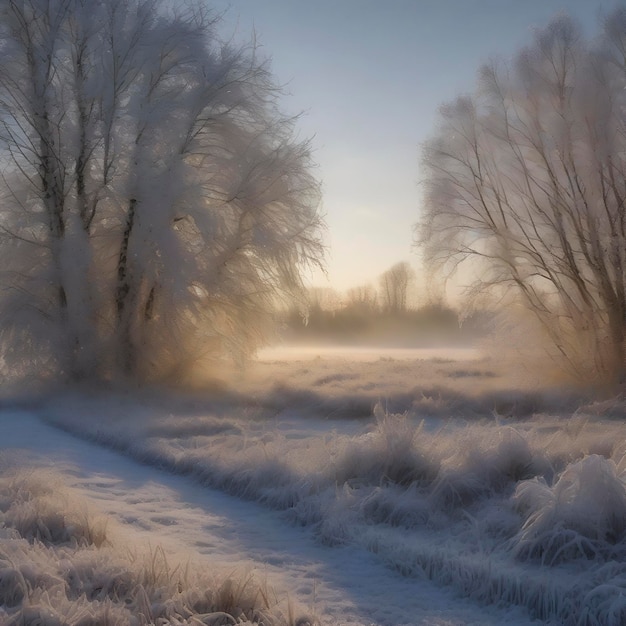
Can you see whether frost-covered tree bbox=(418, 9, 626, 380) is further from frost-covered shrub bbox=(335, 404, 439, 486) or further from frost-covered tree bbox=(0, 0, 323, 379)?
frost-covered shrub bbox=(335, 404, 439, 486)

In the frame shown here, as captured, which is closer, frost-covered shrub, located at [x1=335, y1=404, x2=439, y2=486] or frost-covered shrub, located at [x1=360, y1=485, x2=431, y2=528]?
frost-covered shrub, located at [x1=360, y1=485, x2=431, y2=528]

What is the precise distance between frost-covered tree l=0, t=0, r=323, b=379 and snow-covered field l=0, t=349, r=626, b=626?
20.2ft

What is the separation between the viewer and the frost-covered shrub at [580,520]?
12.8 feet

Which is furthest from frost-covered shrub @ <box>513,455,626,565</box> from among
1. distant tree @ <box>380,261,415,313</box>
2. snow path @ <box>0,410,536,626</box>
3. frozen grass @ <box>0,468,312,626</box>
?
distant tree @ <box>380,261,415,313</box>

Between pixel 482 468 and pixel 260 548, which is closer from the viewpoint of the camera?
pixel 260 548

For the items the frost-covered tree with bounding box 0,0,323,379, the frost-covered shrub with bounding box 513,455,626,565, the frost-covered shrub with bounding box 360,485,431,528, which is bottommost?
the frost-covered shrub with bounding box 360,485,431,528

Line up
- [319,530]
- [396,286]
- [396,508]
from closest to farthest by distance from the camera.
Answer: [319,530] → [396,508] → [396,286]

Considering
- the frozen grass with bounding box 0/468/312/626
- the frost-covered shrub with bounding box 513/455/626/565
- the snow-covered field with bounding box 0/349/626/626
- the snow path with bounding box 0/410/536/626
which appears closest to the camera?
the frozen grass with bounding box 0/468/312/626

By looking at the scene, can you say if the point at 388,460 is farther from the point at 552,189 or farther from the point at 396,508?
the point at 552,189

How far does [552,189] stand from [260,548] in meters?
12.4

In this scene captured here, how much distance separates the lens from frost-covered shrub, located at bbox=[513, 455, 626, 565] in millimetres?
3887

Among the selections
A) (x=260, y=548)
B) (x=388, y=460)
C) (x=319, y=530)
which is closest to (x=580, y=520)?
(x=319, y=530)

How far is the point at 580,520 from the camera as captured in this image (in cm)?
401

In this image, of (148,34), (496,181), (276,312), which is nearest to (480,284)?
(496,181)
